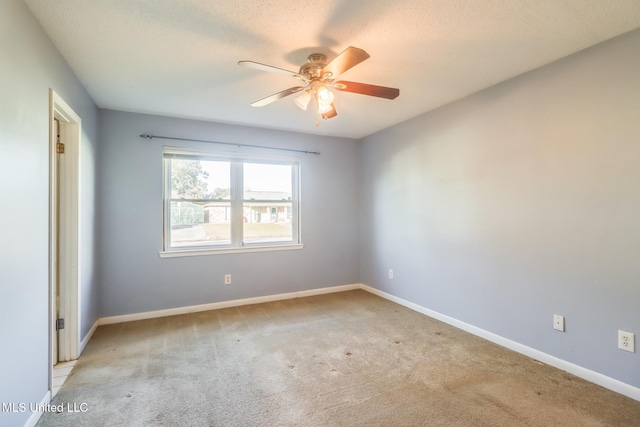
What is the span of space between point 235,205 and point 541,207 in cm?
341

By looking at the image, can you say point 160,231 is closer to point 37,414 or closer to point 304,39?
point 37,414

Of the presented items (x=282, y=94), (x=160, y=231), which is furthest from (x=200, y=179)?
(x=282, y=94)

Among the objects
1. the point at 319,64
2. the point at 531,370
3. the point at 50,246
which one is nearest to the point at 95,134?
the point at 50,246

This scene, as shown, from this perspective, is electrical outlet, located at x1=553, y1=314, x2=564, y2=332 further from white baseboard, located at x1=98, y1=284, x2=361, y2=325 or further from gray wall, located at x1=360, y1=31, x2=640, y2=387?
white baseboard, located at x1=98, y1=284, x2=361, y2=325

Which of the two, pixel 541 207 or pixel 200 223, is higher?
pixel 541 207

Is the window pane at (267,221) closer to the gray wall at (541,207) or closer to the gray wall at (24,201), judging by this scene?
the gray wall at (541,207)

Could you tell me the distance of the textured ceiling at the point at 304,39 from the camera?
171cm

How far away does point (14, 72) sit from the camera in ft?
5.03

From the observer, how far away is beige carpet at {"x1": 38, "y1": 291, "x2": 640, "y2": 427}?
180 centimetres

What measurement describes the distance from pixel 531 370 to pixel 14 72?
3.93 meters

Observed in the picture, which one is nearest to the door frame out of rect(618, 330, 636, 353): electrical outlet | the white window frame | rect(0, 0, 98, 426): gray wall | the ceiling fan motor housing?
rect(0, 0, 98, 426): gray wall

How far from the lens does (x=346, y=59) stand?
5.92ft

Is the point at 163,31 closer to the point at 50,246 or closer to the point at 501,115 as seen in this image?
the point at 50,246

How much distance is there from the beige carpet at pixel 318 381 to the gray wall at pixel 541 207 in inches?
14.1
